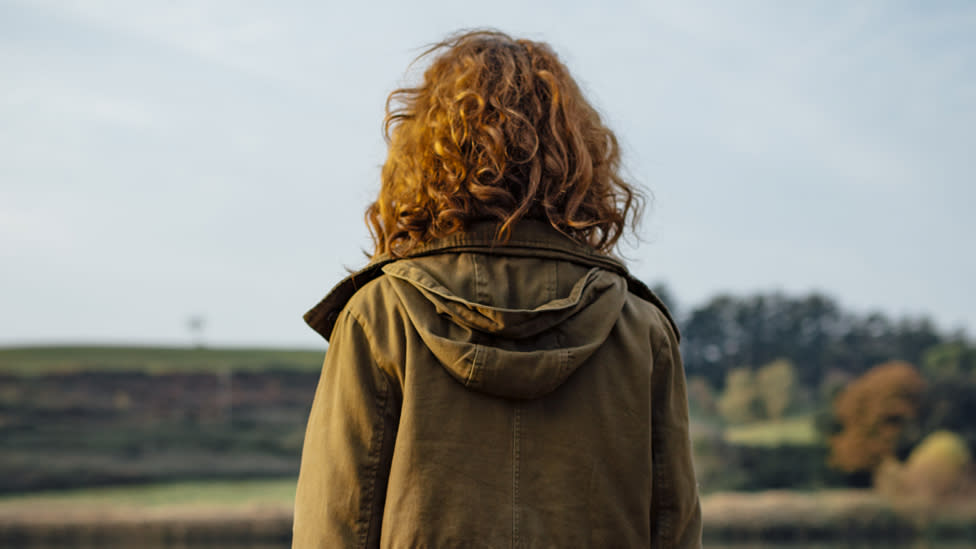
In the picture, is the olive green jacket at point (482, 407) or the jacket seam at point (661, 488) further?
the jacket seam at point (661, 488)

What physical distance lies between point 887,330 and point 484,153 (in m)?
41.9

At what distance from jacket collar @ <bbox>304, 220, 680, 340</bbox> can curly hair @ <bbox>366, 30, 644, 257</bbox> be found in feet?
0.07

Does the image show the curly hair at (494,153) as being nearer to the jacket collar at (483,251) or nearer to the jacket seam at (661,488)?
the jacket collar at (483,251)

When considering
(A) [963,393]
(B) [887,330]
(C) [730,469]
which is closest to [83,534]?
(C) [730,469]

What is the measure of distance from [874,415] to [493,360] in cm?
3478

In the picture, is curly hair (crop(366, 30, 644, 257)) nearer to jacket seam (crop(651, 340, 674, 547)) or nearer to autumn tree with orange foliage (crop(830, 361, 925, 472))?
jacket seam (crop(651, 340, 674, 547))

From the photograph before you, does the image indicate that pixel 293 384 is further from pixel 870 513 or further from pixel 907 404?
pixel 907 404

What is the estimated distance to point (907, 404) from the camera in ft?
105

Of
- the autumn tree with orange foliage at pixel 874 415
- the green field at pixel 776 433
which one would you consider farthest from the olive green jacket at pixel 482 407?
the autumn tree with orange foliage at pixel 874 415

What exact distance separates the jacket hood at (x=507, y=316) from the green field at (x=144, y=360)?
1268 inches

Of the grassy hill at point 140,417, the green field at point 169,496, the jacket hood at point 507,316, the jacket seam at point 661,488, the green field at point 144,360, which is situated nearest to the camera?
the jacket hood at point 507,316

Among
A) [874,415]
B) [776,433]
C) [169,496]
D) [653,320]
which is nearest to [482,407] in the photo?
[653,320]

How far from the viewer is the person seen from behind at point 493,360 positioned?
5.12ft

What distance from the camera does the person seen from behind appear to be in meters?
1.56
